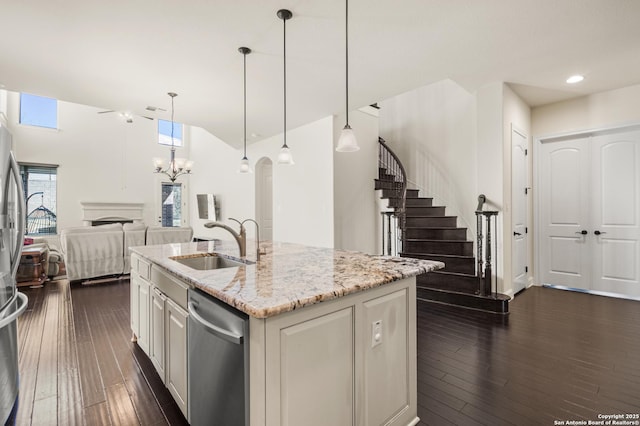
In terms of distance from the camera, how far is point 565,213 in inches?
182

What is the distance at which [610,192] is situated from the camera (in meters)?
4.23

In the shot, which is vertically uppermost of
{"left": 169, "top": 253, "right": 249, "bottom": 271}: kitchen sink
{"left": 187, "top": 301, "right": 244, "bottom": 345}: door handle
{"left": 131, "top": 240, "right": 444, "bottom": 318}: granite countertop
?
{"left": 131, "top": 240, "right": 444, "bottom": 318}: granite countertop

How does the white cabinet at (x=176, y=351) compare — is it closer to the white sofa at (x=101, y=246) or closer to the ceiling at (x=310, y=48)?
the ceiling at (x=310, y=48)

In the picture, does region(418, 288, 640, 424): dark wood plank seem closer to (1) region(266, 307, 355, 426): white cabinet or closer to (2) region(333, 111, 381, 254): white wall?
(1) region(266, 307, 355, 426): white cabinet

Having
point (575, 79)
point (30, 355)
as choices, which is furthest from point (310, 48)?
point (30, 355)

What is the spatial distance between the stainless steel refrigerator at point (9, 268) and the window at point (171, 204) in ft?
28.7

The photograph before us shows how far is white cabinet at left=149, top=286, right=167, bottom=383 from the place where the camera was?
6.72 ft

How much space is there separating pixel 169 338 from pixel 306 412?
1136mm

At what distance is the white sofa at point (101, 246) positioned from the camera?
16.8 ft

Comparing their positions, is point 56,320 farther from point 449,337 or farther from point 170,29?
point 449,337

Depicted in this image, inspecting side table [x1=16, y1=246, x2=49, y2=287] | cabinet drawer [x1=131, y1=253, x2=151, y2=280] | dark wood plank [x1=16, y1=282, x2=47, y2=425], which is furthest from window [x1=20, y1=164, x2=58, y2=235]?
cabinet drawer [x1=131, y1=253, x2=151, y2=280]

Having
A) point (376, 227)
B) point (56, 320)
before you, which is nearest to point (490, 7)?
point (376, 227)

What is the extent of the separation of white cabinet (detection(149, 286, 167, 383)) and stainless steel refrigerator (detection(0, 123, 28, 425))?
695mm

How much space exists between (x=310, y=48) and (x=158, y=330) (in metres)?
2.88
